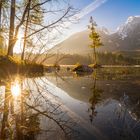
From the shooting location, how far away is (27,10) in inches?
801

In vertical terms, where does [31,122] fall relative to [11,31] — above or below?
below

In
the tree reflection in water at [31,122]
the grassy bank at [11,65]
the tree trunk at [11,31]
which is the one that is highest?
the tree trunk at [11,31]

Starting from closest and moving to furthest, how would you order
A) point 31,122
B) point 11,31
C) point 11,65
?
point 31,122, point 11,65, point 11,31

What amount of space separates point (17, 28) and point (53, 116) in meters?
15.6

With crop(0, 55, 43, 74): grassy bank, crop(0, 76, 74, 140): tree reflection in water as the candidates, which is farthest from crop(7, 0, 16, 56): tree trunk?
crop(0, 76, 74, 140): tree reflection in water

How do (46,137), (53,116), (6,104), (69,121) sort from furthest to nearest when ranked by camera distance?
(6,104)
(53,116)
(69,121)
(46,137)

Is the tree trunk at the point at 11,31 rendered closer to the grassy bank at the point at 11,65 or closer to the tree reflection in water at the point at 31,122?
the grassy bank at the point at 11,65

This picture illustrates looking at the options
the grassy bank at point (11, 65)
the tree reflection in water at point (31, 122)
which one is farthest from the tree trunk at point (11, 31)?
the tree reflection in water at point (31, 122)

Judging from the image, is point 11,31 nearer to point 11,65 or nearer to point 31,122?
point 11,65

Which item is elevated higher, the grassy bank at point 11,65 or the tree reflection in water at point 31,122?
the grassy bank at point 11,65

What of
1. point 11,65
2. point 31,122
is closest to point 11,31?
point 11,65

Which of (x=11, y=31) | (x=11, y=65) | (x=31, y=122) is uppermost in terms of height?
(x=11, y=31)

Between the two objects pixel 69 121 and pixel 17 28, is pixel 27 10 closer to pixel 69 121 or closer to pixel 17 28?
pixel 17 28

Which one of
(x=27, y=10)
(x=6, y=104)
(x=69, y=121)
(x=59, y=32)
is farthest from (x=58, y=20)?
(x=69, y=121)
